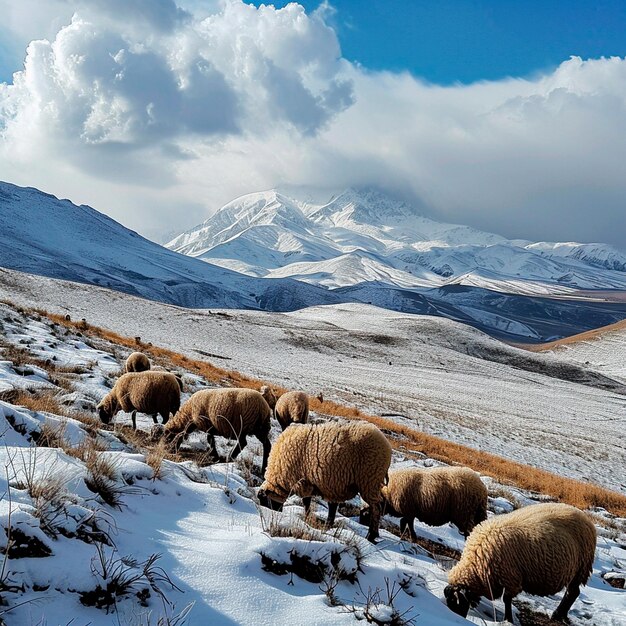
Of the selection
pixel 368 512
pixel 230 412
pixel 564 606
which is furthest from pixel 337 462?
pixel 230 412

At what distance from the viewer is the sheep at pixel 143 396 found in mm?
10484

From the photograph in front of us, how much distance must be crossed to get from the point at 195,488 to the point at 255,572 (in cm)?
201

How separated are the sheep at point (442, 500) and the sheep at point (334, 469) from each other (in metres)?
1.80

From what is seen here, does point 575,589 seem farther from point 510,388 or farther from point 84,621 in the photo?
point 510,388

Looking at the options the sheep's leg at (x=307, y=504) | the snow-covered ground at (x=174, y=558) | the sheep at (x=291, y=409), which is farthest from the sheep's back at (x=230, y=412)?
the sheep at (x=291, y=409)

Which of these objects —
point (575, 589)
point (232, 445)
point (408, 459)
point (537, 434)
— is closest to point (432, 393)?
point (537, 434)

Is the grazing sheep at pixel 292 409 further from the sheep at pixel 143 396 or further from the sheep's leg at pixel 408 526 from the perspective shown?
the sheep's leg at pixel 408 526

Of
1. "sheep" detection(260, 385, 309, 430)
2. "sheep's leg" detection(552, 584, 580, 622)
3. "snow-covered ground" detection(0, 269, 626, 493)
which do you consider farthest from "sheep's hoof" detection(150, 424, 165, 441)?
"snow-covered ground" detection(0, 269, 626, 493)

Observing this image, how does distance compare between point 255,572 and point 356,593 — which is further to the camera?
point 356,593

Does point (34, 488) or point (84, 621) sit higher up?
point (34, 488)

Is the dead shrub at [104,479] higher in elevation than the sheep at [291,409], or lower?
higher

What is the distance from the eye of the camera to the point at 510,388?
154 ft

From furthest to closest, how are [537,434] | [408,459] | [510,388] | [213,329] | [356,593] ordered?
[213,329] → [510,388] → [537,434] → [408,459] → [356,593]

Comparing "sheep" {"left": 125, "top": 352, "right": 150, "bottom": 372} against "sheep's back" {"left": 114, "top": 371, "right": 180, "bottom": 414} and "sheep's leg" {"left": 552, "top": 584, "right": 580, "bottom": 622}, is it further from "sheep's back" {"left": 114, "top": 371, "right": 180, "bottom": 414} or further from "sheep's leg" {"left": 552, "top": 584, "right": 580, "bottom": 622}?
"sheep's leg" {"left": 552, "top": 584, "right": 580, "bottom": 622}
